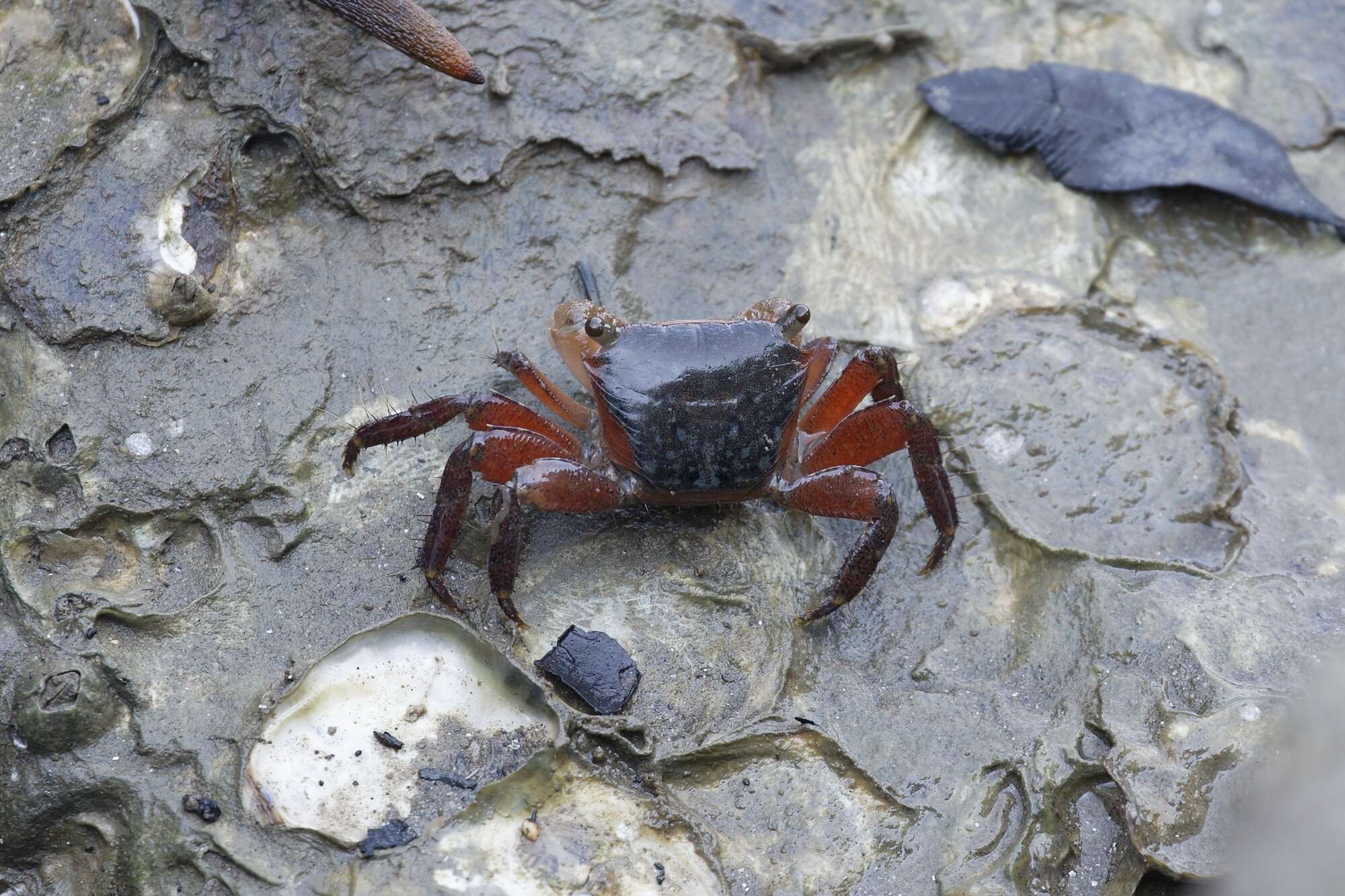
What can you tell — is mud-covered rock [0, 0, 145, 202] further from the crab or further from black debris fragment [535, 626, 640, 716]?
black debris fragment [535, 626, 640, 716]

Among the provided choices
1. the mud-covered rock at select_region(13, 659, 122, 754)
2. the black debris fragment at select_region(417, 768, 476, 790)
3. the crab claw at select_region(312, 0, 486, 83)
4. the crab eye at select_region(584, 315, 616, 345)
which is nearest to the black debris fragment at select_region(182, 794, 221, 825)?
the mud-covered rock at select_region(13, 659, 122, 754)

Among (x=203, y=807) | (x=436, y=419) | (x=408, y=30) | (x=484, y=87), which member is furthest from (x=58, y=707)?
(x=484, y=87)

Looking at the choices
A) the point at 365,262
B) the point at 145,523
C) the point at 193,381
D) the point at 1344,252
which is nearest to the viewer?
the point at 145,523

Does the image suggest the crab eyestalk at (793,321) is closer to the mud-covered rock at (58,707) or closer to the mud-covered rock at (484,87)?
the mud-covered rock at (484,87)

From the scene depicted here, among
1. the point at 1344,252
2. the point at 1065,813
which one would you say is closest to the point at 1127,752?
the point at 1065,813

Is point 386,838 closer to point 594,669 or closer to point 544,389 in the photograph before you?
point 594,669

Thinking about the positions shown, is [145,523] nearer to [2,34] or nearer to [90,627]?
[90,627]
